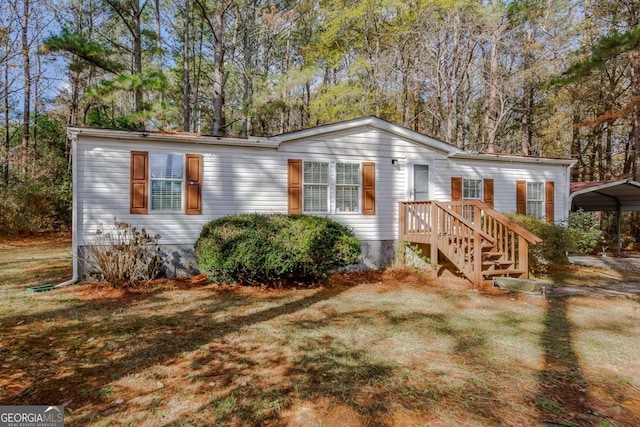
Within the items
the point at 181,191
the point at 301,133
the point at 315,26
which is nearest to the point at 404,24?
the point at 315,26

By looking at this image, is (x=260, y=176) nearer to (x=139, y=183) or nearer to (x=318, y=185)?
(x=318, y=185)

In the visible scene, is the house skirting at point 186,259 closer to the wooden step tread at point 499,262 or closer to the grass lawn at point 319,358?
the grass lawn at point 319,358

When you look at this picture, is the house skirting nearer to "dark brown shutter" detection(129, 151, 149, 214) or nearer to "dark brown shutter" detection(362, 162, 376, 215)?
"dark brown shutter" detection(362, 162, 376, 215)

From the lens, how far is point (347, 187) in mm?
8961

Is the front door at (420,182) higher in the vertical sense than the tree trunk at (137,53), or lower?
lower

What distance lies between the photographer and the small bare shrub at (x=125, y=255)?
6.51 metres

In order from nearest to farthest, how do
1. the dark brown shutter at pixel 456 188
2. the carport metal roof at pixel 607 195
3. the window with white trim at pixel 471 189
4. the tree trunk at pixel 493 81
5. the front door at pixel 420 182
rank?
the front door at pixel 420 182, the dark brown shutter at pixel 456 188, the window with white trim at pixel 471 189, the carport metal roof at pixel 607 195, the tree trunk at pixel 493 81

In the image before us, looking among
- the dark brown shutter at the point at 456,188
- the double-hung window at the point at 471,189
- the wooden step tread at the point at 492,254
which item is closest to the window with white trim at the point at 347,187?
the dark brown shutter at the point at 456,188

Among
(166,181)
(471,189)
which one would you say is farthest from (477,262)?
(166,181)

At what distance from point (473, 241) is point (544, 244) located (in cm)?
258

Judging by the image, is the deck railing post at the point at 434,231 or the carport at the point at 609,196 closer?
the deck railing post at the point at 434,231

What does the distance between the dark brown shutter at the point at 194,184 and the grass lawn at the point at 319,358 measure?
2105mm

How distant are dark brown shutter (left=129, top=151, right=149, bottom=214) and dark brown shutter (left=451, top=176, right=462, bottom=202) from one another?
306 inches

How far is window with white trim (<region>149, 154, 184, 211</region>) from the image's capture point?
7.52m
